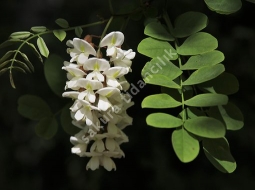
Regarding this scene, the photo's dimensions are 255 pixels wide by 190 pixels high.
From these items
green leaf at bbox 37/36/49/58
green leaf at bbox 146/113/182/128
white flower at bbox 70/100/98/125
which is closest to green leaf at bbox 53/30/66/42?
green leaf at bbox 37/36/49/58

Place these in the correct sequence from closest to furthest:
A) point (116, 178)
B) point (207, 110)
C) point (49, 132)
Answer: point (207, 110) → point (49, 132) → point (116, 178)

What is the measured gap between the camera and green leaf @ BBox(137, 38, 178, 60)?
0.73 meters

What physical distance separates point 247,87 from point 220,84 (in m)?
0.57

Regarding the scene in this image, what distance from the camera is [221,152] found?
68 cm

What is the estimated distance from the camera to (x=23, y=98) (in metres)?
0.94

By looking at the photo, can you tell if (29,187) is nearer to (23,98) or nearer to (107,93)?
(23,98)

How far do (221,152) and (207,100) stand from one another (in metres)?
0.07

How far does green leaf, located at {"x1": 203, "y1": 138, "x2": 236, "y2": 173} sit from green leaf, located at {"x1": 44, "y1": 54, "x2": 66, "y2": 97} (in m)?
0.38

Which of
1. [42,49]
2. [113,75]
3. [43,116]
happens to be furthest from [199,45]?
[43,116]

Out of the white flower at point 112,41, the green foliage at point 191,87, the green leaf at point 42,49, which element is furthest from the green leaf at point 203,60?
the green leaf at point 42,49

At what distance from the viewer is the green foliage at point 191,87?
0.63m

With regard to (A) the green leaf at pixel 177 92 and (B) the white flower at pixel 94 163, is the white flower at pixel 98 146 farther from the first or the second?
(A) the green leaf at pixel 177 92

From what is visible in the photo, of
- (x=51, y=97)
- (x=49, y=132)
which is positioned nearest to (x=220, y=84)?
(x=49, y=132)

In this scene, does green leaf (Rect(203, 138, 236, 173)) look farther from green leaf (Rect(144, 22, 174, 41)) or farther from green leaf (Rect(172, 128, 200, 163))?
green leaf (Rect(144, 22, 174, 41))
